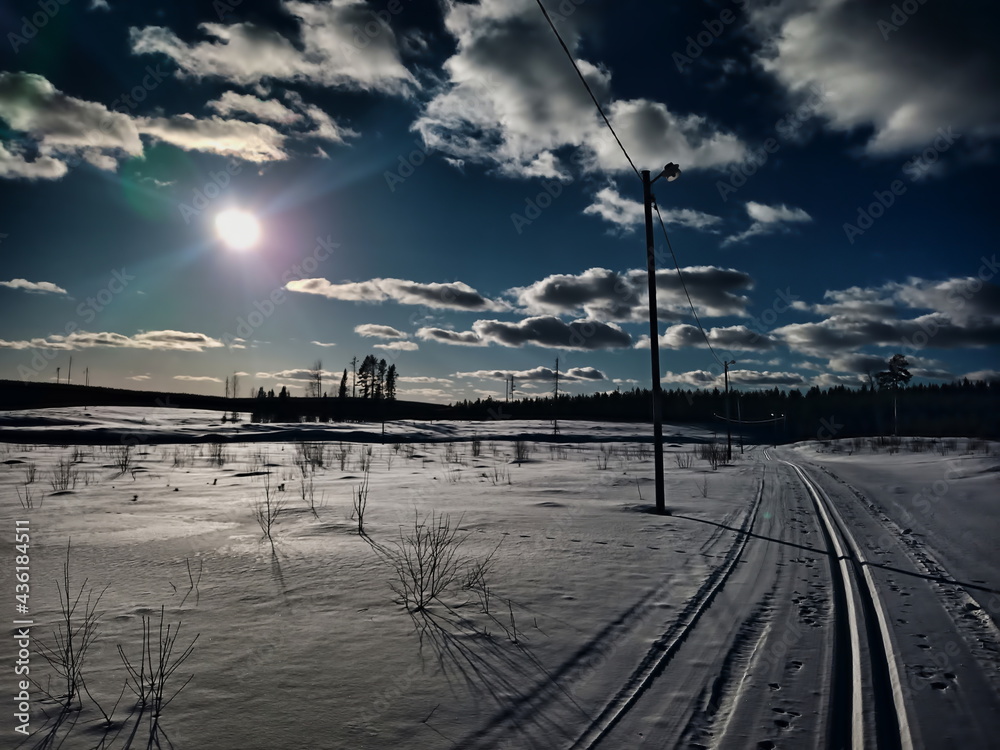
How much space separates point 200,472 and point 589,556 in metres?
14.1

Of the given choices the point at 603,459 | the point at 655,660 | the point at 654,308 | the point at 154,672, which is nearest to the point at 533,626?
the point at 655,660

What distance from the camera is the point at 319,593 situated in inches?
192

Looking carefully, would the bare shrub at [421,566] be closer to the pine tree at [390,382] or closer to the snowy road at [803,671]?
the snowy road at [803,671]

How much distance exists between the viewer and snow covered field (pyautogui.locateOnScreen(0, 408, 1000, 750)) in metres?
2.84

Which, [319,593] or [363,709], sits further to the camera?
[319,593]

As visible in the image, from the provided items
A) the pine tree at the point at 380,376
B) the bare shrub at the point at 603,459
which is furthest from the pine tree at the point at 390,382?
the bare shrub at the point at 603,459

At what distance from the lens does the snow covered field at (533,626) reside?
2844mm

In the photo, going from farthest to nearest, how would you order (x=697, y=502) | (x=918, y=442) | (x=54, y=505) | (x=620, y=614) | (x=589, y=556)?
(x=918, y=442) → (x=697, y=502) → (x=54, y=505) → (x=589, y=556) → (x=620, y=614)

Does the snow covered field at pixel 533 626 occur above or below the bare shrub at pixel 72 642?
below

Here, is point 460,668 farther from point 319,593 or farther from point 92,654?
point 92,654

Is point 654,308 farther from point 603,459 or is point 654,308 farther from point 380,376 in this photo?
point 380,376

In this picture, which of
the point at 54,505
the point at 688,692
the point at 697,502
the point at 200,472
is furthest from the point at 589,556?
the point at 200,472

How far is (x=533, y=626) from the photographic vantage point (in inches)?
168

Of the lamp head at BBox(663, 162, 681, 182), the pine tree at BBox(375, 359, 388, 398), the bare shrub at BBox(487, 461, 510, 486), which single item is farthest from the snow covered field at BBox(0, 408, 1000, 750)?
the pine tree at BBox(375, 359, 388, 398)
